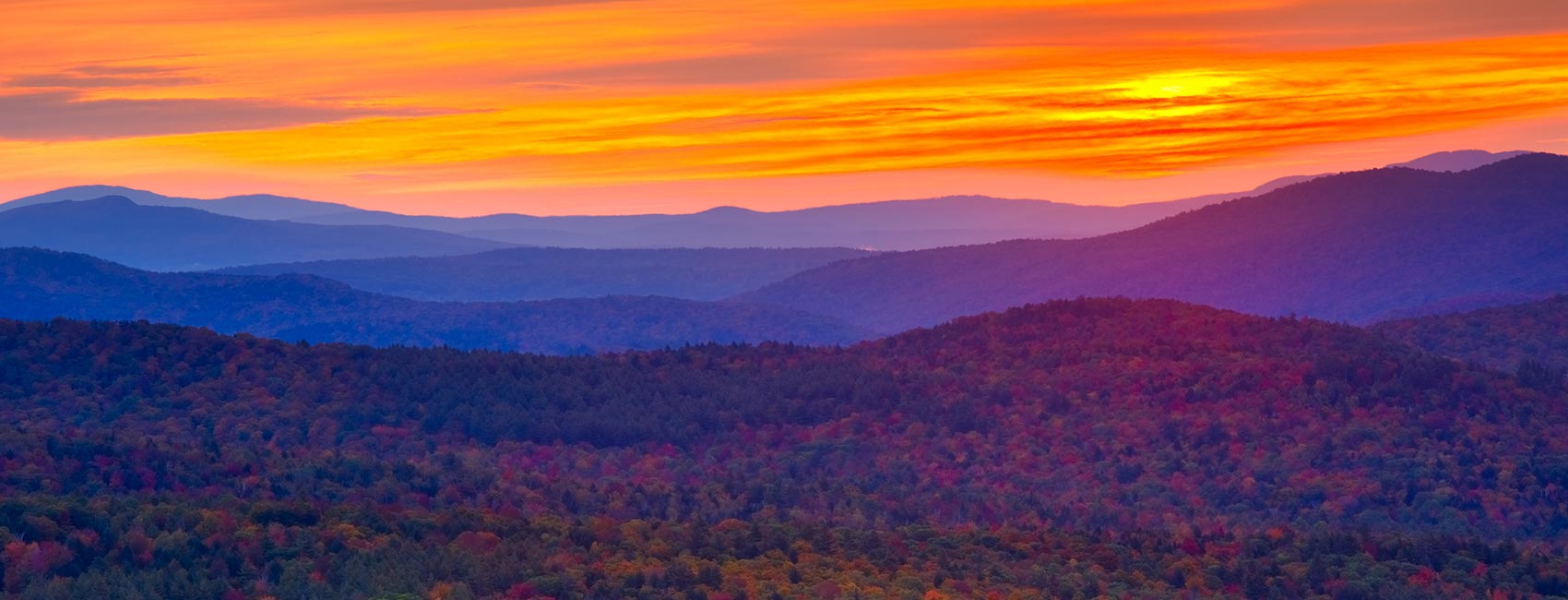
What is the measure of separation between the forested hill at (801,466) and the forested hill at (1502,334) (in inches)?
449

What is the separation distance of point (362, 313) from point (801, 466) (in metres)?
121

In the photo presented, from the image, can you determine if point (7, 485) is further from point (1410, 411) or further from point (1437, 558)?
point (1410, 411)

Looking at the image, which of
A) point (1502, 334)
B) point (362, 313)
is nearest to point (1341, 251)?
point (1502, 334)

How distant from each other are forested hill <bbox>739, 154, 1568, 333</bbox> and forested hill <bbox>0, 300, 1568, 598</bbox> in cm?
8952

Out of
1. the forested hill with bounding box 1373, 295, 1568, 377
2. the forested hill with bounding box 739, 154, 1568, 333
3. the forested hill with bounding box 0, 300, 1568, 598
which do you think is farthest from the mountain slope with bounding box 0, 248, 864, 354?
the forested hill with bounding box 0, 300, 1568, 598

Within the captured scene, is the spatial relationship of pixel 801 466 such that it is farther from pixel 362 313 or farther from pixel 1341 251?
pixel 1341 251

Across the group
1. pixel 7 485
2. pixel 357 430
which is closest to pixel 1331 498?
pixel 357 430

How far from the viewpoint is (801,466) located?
196ft

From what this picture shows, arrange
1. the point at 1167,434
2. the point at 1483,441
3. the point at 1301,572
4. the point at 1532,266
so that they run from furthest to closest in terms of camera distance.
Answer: the point at 1532,266
the point at 1167,434
the point at 1483,441
the point at 1301,572

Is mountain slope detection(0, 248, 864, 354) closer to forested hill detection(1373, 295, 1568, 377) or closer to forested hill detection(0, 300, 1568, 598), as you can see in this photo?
forested hill detection(1373, 295, 1568, 377)

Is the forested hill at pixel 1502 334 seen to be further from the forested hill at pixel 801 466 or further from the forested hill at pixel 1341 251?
the forested hill at pixel 1341 251

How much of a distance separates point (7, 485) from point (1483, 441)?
45631 mm

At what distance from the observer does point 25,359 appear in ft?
208

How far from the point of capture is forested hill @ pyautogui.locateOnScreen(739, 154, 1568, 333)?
159750 millimetres
